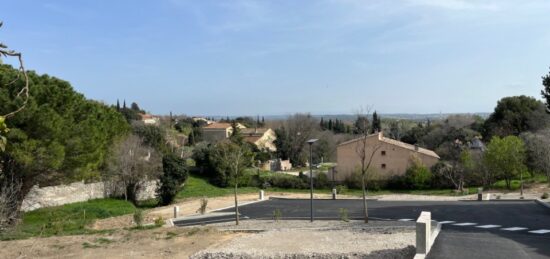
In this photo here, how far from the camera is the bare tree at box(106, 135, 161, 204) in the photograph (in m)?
38.0

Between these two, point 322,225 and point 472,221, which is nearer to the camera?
point 472,221

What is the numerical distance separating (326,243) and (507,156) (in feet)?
94.1

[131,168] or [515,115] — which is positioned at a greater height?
[515,115]

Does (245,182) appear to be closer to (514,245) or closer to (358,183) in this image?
(358,183)

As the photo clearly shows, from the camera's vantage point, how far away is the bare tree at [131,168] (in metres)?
38.0

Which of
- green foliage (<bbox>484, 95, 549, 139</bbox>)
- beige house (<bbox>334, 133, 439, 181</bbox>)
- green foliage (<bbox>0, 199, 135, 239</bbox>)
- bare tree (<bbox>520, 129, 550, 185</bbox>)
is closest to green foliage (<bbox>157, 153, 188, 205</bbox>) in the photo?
green foliage (<bbox>0, 199, 135, 239</bbox>)

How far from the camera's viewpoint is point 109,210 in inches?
1286

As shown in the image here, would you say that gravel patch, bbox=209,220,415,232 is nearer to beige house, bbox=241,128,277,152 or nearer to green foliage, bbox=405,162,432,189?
green foliage, bbox=405,162,432,189

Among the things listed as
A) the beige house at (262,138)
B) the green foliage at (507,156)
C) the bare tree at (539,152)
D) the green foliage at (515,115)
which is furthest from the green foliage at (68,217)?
the beige house at (262,138)

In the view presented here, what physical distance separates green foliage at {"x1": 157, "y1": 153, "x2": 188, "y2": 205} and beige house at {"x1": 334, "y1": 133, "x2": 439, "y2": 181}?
17543 mm

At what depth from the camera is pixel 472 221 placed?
66.4ft

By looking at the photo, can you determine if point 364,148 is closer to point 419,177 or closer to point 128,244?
point 128,244

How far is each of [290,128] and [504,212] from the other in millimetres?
56355

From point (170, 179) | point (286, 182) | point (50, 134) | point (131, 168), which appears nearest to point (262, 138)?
point (286, 182)
